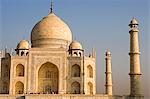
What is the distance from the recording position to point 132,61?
2122 cm

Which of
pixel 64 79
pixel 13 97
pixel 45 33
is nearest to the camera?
pixel 13 97

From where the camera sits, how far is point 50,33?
26891 millimetres

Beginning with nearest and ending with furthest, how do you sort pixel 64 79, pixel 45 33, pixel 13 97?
1. pixel 13 97
2. pixel 64 79
3. pixel 45 33

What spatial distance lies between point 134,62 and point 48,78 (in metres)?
7.08

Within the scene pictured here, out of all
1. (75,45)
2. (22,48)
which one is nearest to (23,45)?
(22,48)

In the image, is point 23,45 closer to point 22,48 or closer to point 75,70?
point 22,48

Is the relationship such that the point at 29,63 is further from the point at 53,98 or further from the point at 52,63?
the point at 53,98

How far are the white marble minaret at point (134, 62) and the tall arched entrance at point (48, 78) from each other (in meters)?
6.10

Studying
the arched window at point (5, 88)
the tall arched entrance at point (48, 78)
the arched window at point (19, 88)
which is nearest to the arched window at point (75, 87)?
the tall arched entrance at point (48, 78)

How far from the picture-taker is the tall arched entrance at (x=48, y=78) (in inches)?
977

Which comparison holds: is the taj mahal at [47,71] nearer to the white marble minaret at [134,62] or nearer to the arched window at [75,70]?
the arched window at [75,70]

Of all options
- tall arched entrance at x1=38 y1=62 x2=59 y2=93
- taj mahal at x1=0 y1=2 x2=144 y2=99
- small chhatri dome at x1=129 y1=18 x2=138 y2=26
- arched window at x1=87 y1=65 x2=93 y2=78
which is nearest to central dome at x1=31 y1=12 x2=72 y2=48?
taj mahal at x1=0 y1=2 x2=144 y2=99

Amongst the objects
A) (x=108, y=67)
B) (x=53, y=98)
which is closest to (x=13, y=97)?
(x=53, y=98)

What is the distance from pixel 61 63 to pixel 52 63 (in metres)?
0.66
